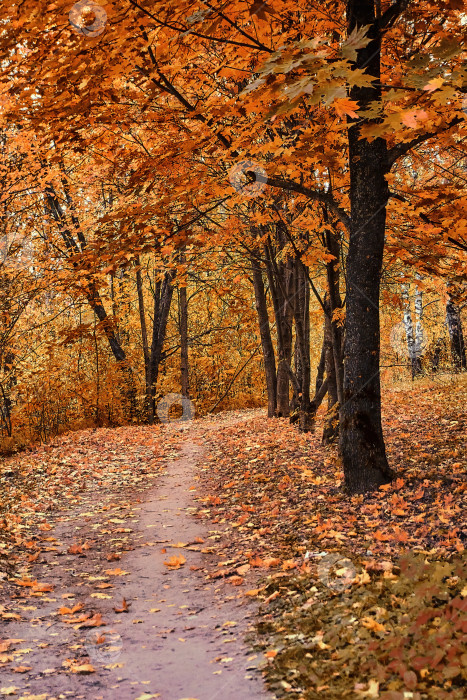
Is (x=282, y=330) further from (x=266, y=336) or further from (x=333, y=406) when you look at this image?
(x=333, y=406)

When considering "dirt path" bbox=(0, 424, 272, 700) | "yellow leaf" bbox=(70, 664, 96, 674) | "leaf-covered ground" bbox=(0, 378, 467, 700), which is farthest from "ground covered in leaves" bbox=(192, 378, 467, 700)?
"yellow leaf" bbox=(70, 664, 96, 674)

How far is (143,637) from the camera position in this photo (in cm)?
408

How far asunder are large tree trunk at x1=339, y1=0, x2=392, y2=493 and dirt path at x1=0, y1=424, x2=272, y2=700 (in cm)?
196

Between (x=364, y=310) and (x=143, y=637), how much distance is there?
3.79 metres

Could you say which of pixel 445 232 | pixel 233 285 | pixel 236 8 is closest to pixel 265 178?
pixel 236 8

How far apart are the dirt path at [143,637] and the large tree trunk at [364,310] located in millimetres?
1960

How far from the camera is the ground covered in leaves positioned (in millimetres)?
2949

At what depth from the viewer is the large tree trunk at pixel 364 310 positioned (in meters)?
5.78

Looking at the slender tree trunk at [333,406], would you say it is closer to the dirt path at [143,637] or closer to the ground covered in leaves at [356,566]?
the ground covered in leaves at [356,566]

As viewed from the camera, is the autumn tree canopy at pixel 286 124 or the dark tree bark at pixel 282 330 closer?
the autumn tree canopy at pixel 286 124

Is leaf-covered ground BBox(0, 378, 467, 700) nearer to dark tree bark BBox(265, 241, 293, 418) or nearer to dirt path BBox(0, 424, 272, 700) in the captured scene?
dirt path BBox(0, 424, 272, 700)

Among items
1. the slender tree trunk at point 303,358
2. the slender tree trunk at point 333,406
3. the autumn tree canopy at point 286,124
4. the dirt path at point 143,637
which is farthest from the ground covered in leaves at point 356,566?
the slender tree trunk at point 303,358

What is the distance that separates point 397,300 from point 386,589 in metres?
5.76

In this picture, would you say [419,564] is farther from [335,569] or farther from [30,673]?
[30,673]
